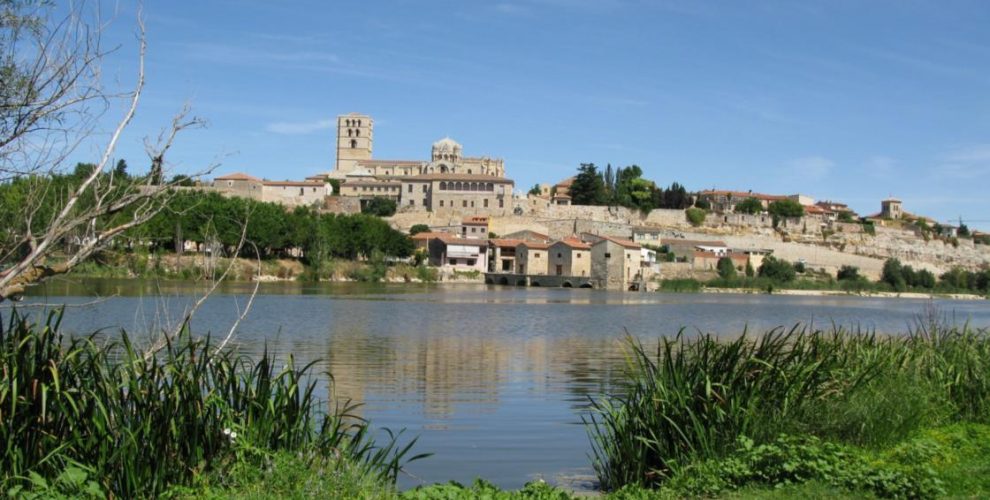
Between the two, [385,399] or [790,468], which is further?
[385,399]

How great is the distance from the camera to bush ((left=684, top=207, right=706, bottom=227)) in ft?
344

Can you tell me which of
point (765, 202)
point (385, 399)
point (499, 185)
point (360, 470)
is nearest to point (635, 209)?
point (499, 185)

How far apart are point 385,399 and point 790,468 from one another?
764cm

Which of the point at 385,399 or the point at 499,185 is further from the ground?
the point at 499,185

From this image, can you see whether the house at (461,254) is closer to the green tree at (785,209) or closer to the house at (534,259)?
the house at (534,259)

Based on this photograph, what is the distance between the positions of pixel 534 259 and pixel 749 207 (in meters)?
41.7

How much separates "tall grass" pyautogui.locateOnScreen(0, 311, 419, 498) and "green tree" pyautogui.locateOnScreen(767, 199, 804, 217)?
4353 inches

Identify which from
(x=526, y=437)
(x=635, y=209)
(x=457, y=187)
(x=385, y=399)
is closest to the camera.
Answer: (x=526, y=437)

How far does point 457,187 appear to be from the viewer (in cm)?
9775

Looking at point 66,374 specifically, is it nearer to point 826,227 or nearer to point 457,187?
point 457,187

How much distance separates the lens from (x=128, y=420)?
6.44 meters

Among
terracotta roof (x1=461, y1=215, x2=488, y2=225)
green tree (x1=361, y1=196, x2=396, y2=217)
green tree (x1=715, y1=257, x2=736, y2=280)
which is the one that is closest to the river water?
green tree (x1=715, y1=257, x2=736, y2=280)

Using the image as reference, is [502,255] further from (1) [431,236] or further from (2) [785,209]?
(2) [785,209]

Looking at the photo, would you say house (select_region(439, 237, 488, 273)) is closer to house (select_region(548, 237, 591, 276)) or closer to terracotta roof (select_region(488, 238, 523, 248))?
terracotta roof (select_region(488, 238, 523, 248))
